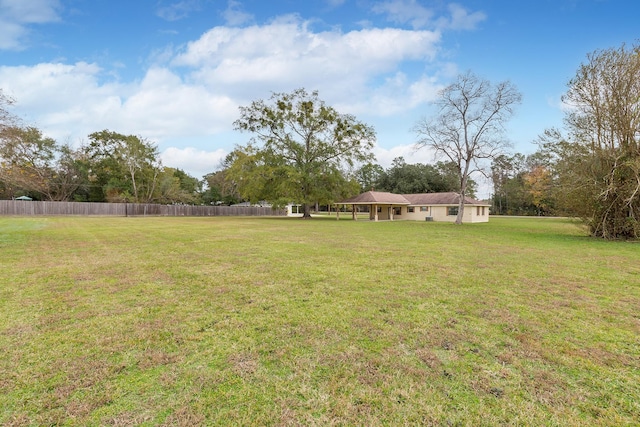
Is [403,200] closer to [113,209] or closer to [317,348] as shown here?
[317,348]

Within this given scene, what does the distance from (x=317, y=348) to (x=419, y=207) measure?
33.3 m

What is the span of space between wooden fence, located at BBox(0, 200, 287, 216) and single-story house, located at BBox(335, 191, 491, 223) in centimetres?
1068

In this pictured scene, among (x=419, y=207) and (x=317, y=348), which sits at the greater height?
(x=419, y=207)

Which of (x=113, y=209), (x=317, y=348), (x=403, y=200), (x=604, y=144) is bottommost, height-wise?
(x=317, y=348)

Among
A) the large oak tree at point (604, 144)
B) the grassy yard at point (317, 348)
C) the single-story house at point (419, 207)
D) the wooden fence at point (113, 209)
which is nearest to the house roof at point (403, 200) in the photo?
the single-story house at point (419, 207)

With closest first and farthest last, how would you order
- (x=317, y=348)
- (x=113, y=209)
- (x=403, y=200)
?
(x=317, y=348) → (x=403, y=200) → (x=113, y=209)

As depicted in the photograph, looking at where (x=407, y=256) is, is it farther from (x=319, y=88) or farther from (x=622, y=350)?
(x=319, y=88)

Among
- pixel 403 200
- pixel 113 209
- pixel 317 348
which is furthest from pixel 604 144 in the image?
pixel 113 209

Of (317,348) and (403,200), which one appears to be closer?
(317,348)

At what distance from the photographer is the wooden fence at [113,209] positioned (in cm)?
3047

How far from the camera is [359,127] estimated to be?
31.5 m

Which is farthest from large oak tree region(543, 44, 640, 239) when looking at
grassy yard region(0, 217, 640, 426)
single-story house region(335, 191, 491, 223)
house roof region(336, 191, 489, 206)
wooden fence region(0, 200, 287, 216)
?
wooden fence region(0, 200, 287, 216)

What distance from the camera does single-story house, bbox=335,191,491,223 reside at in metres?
30.6

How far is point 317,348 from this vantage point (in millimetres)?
2953
